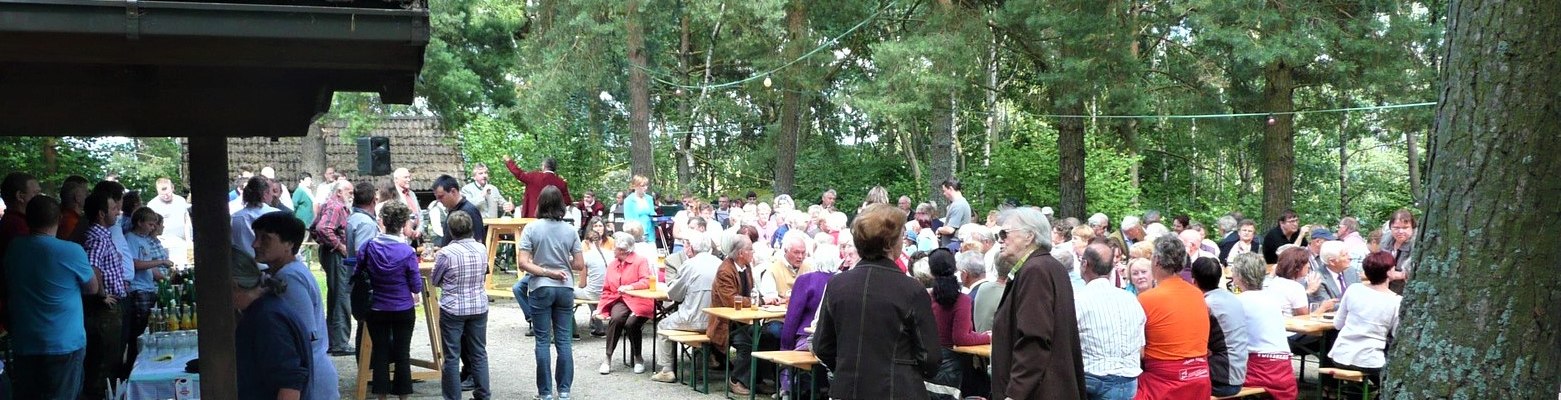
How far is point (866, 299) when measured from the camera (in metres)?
5.02

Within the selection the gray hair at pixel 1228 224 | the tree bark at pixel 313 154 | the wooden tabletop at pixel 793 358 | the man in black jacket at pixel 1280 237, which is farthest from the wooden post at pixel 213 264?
the tree bark at pixel 313 154

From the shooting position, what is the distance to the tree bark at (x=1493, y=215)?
4074mm

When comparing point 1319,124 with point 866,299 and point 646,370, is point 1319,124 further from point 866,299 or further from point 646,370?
point 866,299

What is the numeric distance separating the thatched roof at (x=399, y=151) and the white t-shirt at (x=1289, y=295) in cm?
2432

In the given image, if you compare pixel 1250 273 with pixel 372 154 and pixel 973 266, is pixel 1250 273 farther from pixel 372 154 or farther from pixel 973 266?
pixel 372 154

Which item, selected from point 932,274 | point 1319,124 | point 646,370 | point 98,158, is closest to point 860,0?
point 1319,124

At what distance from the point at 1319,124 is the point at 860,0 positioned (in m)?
8.27

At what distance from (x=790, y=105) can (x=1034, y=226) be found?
20365mm

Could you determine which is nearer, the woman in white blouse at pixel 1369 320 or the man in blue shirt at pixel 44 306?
the man in blue shirt at pixel 44 306

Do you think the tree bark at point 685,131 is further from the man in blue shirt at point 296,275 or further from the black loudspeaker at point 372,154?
the man in blue shirt at point 296,275

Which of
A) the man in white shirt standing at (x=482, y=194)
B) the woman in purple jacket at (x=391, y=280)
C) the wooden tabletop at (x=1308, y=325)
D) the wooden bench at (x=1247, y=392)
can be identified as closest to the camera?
the wooden bench at (x=1247, y=392)

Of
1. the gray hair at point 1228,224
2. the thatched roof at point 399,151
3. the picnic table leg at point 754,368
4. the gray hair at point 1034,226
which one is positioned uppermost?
the thatched roof at point 399,151

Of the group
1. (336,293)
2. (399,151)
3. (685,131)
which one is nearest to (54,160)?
(336,293)

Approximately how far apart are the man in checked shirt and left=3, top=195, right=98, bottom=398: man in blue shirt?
97cm
